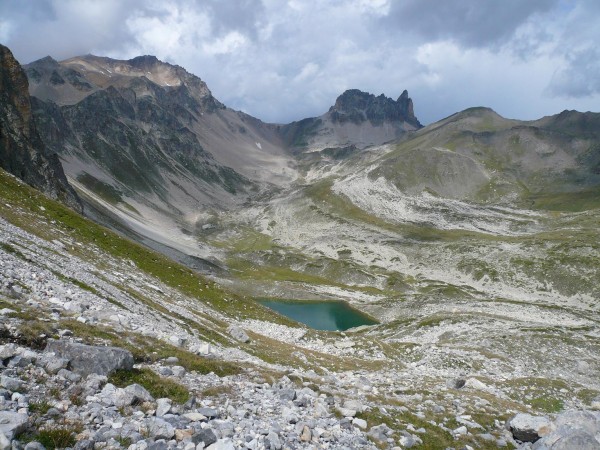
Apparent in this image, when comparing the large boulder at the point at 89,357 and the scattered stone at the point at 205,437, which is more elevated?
the large boulder at the point at 89,357

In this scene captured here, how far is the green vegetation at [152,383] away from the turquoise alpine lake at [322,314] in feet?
265

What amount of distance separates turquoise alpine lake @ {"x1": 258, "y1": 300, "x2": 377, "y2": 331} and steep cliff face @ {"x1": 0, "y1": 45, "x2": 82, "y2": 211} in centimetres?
5737

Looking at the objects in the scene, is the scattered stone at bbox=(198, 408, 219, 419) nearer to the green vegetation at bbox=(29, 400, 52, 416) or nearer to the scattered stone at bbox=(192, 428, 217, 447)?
the scattered stone at bbox=(192, 428, 217, 447)

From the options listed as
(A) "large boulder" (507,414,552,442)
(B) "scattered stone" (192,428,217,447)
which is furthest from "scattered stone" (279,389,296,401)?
(A) "large boulder" (507,414,552,442)

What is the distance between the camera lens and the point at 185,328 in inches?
1300

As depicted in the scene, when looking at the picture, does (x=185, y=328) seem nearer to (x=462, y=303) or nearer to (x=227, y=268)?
(x=462, y=303)

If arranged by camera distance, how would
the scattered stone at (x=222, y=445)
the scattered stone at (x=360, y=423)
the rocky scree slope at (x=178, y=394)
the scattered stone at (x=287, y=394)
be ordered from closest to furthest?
the scattered stone at (x=222, y=445), the rocky scree slope at (x=178, y=394), the scattered stone at (x=360, y=423), the scattered stone at (x=287, y=394)

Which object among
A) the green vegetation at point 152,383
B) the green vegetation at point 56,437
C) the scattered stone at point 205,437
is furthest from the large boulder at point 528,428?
the green vegetation at point 56,437

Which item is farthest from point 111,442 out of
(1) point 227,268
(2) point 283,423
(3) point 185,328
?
(1) point 227,268

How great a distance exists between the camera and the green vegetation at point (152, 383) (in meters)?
14.4

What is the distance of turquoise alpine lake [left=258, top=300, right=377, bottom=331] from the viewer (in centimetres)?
9981

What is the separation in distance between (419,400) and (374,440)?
26.7 ft

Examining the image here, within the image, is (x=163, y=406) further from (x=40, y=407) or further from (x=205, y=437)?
(x=40, y=407)

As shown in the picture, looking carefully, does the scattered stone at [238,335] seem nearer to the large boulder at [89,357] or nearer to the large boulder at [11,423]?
the large boulder at [89,357]
